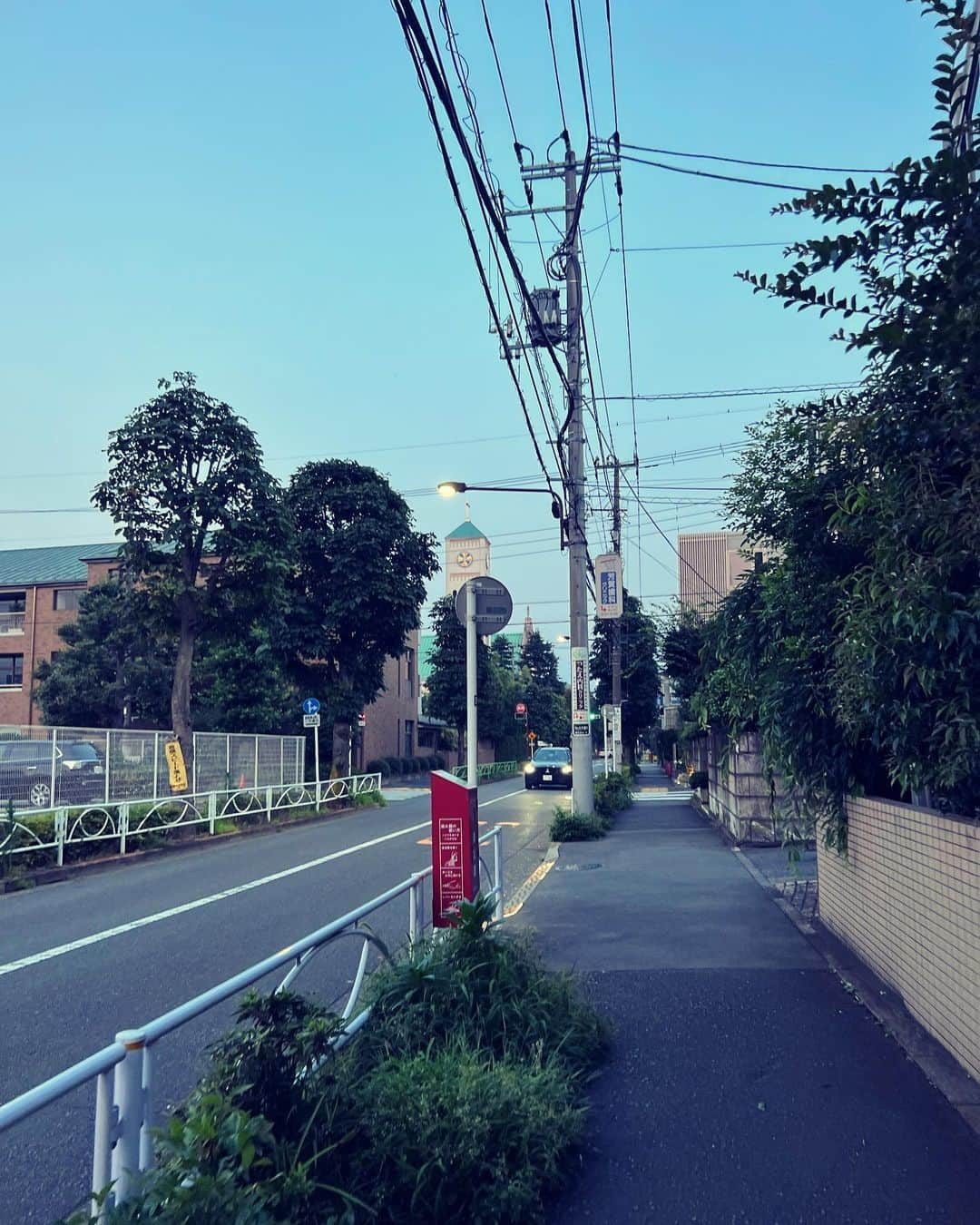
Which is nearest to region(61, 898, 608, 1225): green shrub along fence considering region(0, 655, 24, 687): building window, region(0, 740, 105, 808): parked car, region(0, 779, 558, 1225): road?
region(0, 779, 558, 1225): road

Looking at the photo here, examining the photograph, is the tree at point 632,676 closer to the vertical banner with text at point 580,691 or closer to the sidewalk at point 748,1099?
the vertical banner with text at point 580,691

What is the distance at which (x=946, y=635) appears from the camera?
4.47 metres

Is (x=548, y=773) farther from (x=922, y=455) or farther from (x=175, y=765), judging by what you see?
(x=922, y=455)

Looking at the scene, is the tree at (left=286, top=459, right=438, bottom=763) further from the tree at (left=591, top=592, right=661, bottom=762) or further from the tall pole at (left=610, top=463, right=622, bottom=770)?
the tree at (left=591, top=592, right=661, bottom=762)

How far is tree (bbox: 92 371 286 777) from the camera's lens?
19.2m

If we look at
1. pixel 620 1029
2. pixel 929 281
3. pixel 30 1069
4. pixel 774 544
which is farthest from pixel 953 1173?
pixel 774 544

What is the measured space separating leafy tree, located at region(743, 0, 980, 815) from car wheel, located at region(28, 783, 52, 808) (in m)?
12.4

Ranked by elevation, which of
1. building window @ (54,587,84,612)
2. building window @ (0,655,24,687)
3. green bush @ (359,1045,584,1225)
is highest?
building window @ (54,587,84,612)

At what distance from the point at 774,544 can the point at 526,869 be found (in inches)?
260

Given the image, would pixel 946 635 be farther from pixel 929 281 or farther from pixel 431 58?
pixel 431 58

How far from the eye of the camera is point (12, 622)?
151 feet

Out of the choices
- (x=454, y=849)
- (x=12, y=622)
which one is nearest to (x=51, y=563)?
(x=12, y=622)

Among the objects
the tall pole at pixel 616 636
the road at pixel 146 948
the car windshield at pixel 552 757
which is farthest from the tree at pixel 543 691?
the road at pixel 146 948

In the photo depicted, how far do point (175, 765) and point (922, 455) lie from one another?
606 inches
